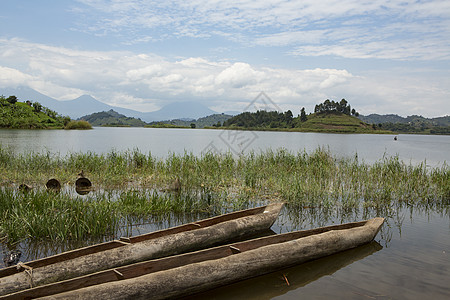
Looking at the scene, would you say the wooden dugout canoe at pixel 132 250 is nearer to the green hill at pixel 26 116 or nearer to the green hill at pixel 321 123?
the green hill at pixel 26 116

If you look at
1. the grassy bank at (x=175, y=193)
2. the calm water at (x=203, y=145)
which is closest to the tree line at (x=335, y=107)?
the calm water at (x=203, y=145)

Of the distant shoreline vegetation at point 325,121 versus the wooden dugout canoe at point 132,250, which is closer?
the wooden dugout canoe at point 132,250

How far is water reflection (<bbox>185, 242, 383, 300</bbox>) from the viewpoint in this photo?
4852 mm

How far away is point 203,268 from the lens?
14.7 ft

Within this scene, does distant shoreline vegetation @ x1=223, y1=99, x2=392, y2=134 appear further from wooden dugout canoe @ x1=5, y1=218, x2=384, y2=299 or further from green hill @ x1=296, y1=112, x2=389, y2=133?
wooden dugout canoe @ x1=5, y1=218, x2=384, y2=299

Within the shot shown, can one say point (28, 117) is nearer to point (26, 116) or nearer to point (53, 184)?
point (26, 116)

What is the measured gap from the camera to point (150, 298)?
396 centimetres

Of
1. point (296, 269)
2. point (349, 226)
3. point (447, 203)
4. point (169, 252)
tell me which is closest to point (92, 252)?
point (169, 252)

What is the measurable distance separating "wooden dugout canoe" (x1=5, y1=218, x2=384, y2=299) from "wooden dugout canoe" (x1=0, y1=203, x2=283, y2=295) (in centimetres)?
67

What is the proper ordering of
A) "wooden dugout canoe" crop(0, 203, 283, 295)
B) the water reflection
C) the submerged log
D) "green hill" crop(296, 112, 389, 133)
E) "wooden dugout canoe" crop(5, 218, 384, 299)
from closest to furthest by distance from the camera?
"wooden dugout canoe" crop(5, 218, 384, 299), "wooden dugout canoe" crop(0, 203, 283, 295), the water reflection, the submerged log, "green hill" crop(296, 112, 389, 133)

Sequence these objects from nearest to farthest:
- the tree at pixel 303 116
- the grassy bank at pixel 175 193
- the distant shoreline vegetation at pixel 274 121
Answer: the grassy bank at pixel 175 193 < the distant shoreline vegetation at pixel 274 121 < the tree at pixel 303 116

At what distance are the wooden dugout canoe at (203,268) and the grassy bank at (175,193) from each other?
2.72 metres

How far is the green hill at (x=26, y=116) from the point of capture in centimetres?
5828

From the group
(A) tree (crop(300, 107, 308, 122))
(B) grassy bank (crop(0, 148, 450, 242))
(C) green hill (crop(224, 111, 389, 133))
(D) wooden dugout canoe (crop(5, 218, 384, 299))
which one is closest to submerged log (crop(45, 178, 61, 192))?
(B) grassy bank (crop(0, 148, 450, 242))
